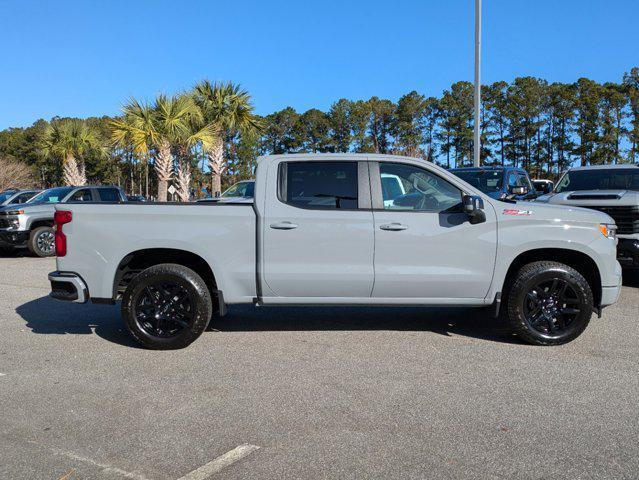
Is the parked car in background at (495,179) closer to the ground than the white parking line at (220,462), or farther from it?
farther from it

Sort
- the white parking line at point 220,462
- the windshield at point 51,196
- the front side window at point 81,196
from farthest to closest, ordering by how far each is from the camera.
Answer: the windshield at point 51,196
the front side window at point 81,196
the white parking line at point 220,462

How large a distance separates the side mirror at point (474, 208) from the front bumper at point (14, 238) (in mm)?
11722

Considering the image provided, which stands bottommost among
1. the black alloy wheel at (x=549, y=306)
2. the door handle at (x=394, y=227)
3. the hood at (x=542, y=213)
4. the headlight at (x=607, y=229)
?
the black alloy wheel at (x=549, y=306)

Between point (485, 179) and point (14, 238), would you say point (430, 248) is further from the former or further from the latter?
point (14, 238)

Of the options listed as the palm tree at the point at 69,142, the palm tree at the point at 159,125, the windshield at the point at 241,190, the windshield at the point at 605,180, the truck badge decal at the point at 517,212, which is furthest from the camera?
the palm tree at the point at 69,142

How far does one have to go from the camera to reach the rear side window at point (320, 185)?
5.54 metres

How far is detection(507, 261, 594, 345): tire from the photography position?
5.50 metres

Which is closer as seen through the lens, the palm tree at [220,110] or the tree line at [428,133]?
the palm tree at [220,110]

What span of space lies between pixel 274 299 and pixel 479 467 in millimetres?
2818

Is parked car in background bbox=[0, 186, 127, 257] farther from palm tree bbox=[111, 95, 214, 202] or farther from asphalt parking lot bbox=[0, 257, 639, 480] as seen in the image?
palm tree bbox=[111, 95, 214, 202]

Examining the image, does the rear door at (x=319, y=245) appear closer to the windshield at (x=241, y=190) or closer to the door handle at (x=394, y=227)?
the door handle at (x=394, y=227)

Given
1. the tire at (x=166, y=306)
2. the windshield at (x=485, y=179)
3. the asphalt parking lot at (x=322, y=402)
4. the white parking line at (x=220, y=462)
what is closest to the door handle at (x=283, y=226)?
the tire at (x=166, y=306)

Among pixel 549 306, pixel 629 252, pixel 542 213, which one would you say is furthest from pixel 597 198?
pixel 549 306

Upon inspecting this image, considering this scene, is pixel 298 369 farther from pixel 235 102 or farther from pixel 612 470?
pixel 235 102
